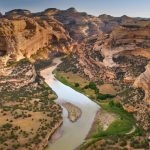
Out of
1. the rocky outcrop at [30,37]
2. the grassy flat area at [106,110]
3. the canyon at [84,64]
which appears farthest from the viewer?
the rocky outcrop at [30,37]

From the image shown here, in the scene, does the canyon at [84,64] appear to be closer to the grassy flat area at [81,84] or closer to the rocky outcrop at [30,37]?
the rocky outcrop at [30,37]

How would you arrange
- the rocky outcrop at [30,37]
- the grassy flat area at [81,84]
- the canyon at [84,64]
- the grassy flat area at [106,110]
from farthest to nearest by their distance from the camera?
the rocky outcrop at [30,37], the grassy flat area at [81,84], the canyon at [84,64], the grassy flat area at [106,110]

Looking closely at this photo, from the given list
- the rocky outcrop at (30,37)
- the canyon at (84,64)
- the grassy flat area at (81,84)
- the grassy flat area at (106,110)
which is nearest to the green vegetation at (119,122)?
the grassy flat area at (106,110)

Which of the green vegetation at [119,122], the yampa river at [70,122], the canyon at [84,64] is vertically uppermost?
the canyon at [84,64]

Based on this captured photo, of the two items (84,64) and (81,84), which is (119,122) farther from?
(84,64)

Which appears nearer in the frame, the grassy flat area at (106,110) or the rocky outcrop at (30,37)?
the grassy flat area at (106,110)

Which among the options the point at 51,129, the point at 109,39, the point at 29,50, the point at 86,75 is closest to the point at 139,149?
the point at 51,129

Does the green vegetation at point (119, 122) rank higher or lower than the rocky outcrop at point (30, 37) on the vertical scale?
lower

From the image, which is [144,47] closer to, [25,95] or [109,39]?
[109,39]

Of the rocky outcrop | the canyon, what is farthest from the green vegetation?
the rocky outcrop

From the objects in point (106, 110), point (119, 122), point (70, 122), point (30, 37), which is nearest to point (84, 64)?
point (30, 37)

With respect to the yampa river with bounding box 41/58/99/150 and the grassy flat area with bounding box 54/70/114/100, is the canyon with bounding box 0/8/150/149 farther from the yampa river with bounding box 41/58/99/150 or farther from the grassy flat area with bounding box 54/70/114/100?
the grassy flat area with bounding box 54/70/114/100
